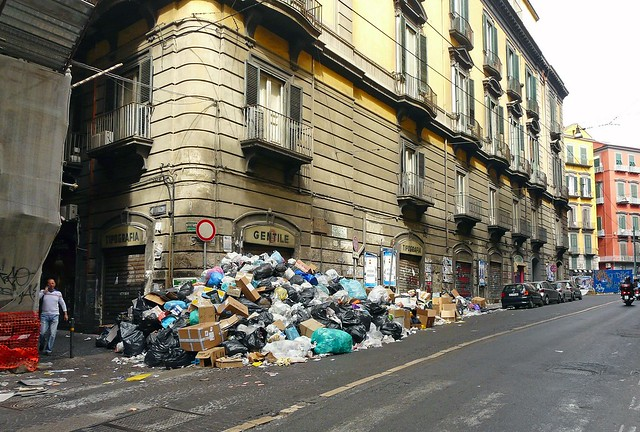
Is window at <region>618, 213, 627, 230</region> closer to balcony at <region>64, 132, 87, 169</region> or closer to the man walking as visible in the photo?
balcony at <region>64, 132, 87, 169</region>

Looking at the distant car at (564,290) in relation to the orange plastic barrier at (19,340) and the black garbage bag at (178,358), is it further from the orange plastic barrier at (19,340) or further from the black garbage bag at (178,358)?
the orange plastic barrier at (19,340)

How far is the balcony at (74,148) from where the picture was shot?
17078mm

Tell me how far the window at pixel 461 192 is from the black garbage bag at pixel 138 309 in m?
19.4

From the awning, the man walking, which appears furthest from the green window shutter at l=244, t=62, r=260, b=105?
the man walking

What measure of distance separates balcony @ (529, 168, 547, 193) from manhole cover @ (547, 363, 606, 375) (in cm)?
3240

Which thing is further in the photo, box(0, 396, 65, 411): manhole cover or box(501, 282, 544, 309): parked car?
box(501, 282, 544, 309): parked car

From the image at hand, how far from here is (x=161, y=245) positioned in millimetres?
14734

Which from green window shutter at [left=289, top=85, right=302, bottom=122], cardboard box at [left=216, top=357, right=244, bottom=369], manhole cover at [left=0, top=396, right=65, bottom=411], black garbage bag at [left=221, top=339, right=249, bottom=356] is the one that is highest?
green window shutter at [left=289, top=85, right=302, bottom=122]

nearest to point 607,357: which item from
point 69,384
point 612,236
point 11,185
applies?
point 69,384

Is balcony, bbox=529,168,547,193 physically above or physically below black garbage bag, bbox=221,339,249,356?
above

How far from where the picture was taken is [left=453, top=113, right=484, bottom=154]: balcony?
2858 cm

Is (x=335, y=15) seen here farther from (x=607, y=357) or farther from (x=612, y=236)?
(x=612, y=236)

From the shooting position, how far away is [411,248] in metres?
24.1

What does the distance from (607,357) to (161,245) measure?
1041 cm
